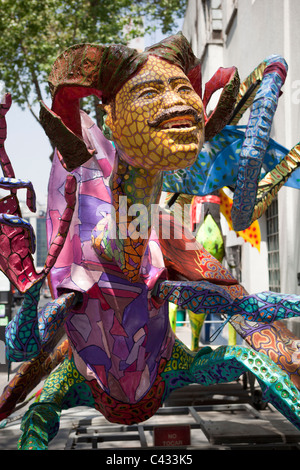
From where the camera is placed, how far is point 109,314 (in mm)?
2854

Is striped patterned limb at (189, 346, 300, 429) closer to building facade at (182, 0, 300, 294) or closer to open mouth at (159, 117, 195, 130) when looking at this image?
open mouth at (159, 117, 195, 130)

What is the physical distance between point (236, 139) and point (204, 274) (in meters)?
0.83

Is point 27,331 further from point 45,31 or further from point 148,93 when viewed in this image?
point 45,31

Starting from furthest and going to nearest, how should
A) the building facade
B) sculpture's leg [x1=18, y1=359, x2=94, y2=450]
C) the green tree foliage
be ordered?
the green tree foliage → the building facade → sculpture's leg [x1=18, y1=359, x2=94, y2=450]

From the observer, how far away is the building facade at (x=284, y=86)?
646cm

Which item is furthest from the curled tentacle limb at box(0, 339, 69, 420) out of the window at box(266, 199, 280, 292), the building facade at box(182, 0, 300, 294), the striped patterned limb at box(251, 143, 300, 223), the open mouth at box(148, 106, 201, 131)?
the window at box(266, 199, 280, 292)

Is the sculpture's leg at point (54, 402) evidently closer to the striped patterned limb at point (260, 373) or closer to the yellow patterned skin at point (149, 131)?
the striped patterned limb at point (260, 373)

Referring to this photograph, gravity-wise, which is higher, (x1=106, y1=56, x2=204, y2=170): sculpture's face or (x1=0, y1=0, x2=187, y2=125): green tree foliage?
(x1=0, y1=0, x2=187, y2=125): green tree foliage

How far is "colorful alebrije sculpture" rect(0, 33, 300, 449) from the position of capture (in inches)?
90.1

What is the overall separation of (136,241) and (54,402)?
1.25m

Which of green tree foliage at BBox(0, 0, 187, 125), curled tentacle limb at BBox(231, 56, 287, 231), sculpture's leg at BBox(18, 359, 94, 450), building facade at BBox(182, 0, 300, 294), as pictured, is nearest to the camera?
curled tentacle limb at BBox(231, 56, 287, 231)

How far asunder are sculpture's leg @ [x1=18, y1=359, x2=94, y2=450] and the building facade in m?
3.60

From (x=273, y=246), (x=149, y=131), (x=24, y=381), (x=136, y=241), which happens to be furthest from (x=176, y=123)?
(x=273, y=246)

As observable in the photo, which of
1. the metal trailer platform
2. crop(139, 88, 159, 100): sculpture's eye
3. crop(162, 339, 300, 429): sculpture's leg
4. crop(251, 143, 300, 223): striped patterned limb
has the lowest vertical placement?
the metal trailer platform
